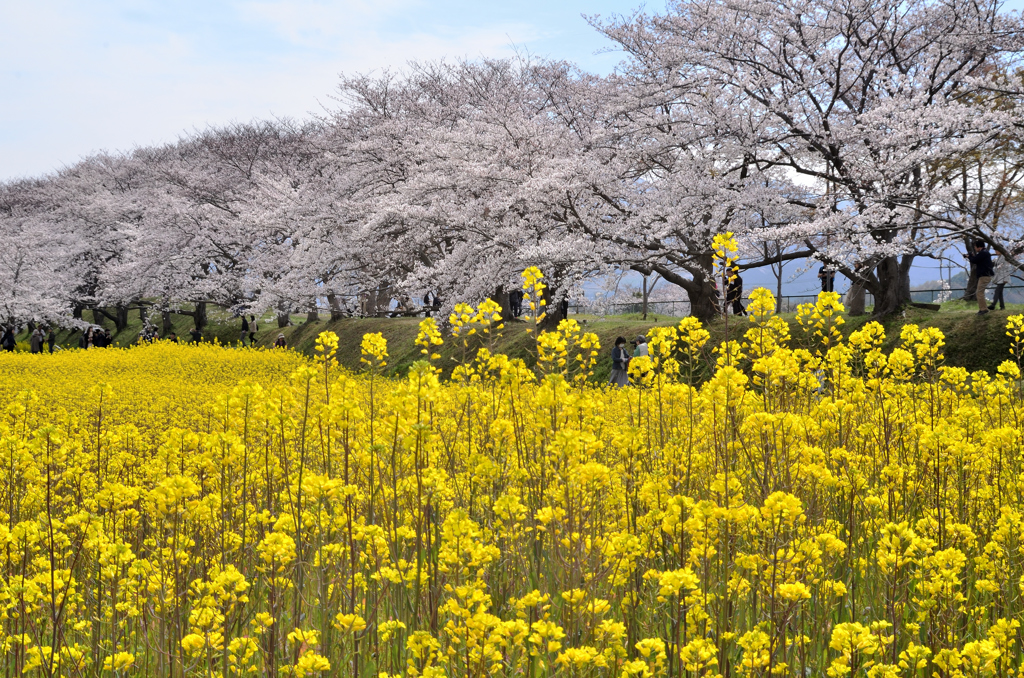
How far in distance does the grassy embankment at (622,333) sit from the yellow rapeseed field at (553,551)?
15.8 ft

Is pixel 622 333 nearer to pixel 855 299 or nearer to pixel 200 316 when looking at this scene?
pixel 855 299

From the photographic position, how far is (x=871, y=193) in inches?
581

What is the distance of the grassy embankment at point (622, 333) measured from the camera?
47.6 feet

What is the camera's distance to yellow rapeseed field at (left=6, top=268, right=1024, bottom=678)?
2.71 m

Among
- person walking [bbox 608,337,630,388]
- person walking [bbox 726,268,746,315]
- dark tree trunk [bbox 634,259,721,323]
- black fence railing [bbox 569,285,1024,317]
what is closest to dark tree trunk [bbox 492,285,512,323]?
black fence railing [bbox 569,285,1024,317]

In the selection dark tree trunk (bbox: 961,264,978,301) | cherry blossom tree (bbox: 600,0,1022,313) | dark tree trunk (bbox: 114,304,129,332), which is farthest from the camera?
dark tree trunk (bbox: 114,304,129,332)

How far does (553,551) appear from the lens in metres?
3.58

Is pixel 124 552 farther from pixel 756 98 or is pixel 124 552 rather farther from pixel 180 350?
pixel 180 350

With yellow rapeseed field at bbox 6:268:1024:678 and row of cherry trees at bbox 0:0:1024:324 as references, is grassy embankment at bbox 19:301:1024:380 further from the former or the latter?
yellow rapeseed field at bbox 6:268:1024:678

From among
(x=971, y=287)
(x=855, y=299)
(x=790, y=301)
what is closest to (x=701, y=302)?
(x=855, y=299)

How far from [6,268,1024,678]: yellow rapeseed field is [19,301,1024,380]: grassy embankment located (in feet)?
15.8

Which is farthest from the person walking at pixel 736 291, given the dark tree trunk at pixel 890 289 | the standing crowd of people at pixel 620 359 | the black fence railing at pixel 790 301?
the dark tree trunk at pixel 890 289

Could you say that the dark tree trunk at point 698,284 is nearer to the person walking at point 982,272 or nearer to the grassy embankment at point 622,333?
the grassy embankment at point 622,333

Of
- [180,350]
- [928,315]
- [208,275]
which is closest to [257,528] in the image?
[928,315]
